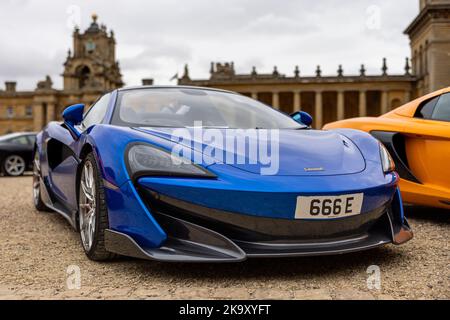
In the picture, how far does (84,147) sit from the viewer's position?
369 cm

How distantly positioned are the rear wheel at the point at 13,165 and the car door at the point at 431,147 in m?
13.1

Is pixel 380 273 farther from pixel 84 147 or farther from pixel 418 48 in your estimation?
pixel 418 48

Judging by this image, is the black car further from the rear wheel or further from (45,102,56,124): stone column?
(45,102,56,124): stone column

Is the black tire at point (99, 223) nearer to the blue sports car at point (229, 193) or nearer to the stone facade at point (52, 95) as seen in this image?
the blue sports car at point (229, 193)

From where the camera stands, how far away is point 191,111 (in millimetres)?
4117

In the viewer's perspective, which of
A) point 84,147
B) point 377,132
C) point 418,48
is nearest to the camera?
point 84,147

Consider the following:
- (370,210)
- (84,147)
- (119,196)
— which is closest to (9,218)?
(84,147)

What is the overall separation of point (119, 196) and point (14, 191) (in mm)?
7471

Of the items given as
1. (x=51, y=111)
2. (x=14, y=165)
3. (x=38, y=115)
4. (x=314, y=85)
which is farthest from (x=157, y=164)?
(x=38, y=115)

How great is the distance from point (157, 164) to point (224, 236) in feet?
1.86

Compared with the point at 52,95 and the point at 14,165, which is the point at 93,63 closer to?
the point at 52,95

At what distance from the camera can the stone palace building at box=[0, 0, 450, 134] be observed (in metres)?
51.7

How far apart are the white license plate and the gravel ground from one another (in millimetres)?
372

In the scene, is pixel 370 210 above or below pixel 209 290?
above
